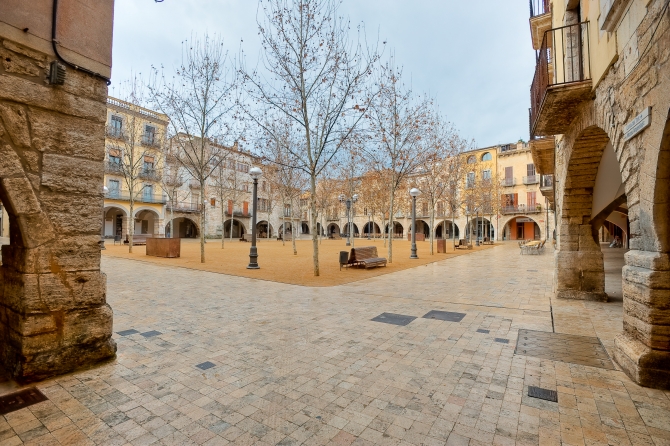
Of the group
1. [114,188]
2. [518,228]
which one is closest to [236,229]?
[114,188]

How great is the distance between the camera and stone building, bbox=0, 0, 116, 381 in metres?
2.95

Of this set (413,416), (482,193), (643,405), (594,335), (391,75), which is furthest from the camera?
(482,193)

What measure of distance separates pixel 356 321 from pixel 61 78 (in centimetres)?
484

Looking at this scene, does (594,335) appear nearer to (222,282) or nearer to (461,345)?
(461,345)

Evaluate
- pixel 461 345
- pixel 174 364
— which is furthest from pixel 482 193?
pixel 174 364

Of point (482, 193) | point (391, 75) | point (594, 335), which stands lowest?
point (594, 335)

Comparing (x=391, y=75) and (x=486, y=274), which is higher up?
(x=391, y=75)

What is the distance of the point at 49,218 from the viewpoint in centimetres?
317

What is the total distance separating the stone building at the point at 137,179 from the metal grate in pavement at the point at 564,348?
3289 centimetres

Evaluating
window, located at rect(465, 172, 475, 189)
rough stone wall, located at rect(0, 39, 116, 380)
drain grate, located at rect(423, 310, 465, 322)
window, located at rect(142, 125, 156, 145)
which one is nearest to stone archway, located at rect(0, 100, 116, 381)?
rough stone wall, located at rect(0, 39, 116, 380)

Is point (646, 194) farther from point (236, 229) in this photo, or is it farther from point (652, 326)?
point (236, 229)

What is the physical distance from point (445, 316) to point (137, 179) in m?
38.5

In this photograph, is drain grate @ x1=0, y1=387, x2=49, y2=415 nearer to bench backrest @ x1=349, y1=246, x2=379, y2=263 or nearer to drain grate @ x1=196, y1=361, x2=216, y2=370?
drain grate @ x1=196, y1=361, x2=216, y2=370

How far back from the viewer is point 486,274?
11.1 meters
